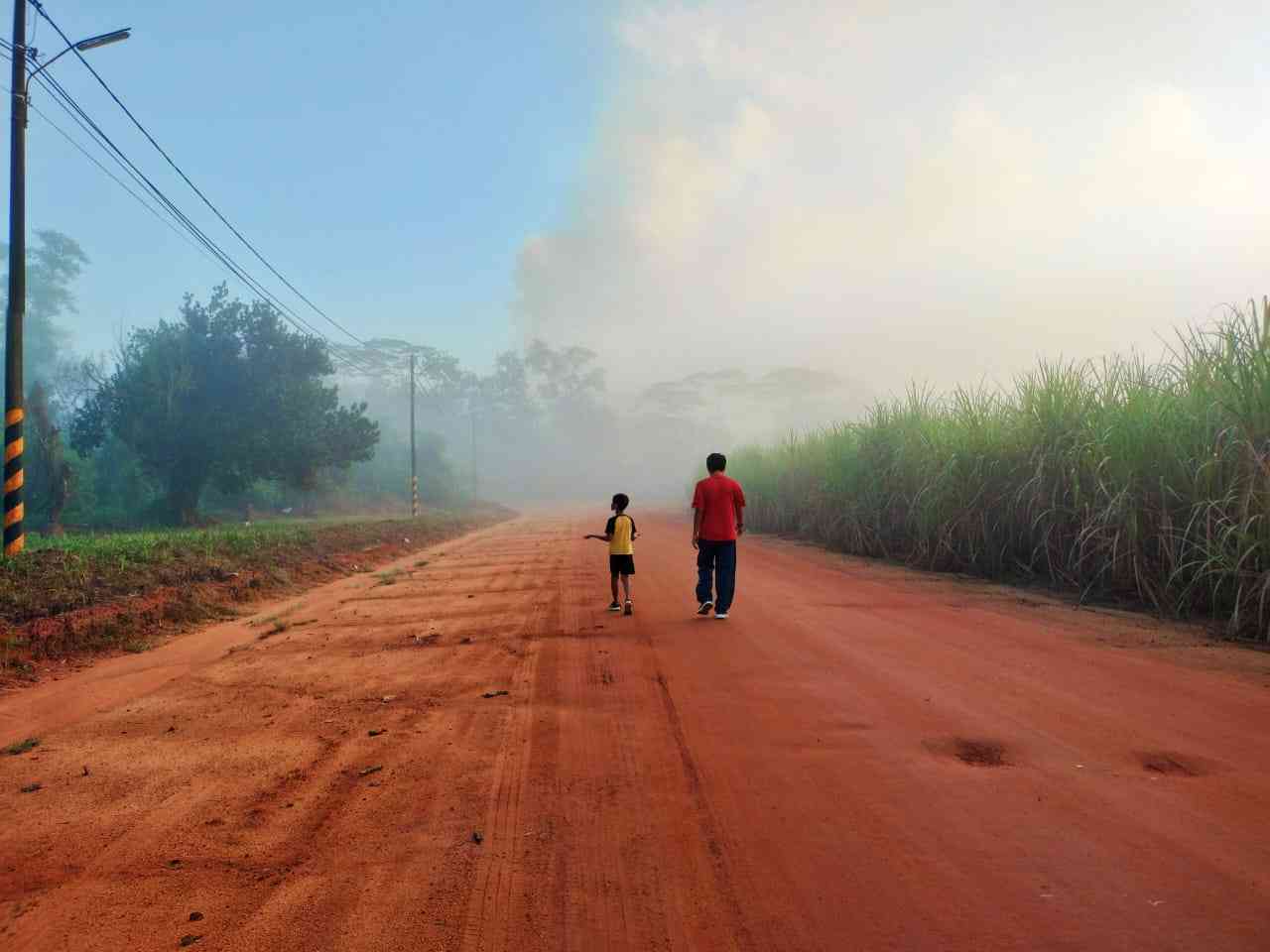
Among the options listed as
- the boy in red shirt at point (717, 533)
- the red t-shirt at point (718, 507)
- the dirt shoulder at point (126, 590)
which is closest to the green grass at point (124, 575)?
the dirt shoulder at point (126, 590)

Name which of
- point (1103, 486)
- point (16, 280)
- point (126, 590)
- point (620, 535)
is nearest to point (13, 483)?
point (16, 280)

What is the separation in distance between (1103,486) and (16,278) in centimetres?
1522

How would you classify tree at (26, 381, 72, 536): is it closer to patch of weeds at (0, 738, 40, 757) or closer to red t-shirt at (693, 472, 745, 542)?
patch of weeds at (0, 738, 40, 757)

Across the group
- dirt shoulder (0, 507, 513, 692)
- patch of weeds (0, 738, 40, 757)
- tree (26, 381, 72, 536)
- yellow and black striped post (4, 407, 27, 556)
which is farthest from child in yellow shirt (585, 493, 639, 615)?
tree (26, 381, 72, 536)

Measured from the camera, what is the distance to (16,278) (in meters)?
11.2

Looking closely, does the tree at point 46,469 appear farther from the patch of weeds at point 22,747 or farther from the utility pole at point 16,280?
the patch of weeds at point 22,747

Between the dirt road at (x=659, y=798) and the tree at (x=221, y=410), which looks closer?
the dirt road at (x=659, y=798)

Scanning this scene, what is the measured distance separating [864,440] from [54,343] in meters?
73.6

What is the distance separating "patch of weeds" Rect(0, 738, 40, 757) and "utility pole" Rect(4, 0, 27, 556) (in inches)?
330

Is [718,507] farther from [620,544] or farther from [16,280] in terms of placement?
[16,280]

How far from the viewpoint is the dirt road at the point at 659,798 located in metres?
2.33

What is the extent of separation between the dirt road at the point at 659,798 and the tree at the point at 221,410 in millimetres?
24155

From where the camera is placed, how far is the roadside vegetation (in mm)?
6590

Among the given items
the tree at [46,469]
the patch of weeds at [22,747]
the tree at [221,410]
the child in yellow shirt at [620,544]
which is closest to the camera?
the patch of weeds at [22,747]
